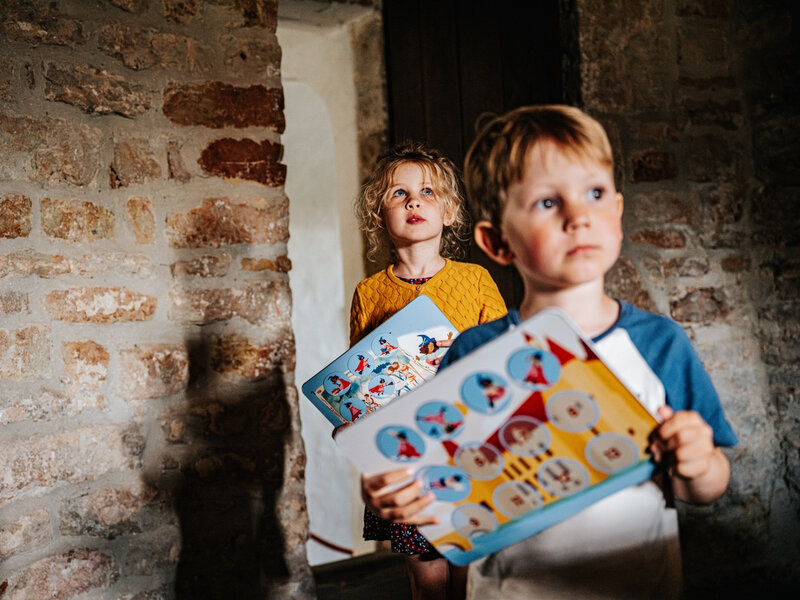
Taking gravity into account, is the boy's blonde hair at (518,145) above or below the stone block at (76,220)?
below

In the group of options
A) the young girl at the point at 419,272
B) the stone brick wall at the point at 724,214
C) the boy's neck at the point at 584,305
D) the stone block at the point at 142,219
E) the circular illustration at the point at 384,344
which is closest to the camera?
the boy's neck at the point at 584,305

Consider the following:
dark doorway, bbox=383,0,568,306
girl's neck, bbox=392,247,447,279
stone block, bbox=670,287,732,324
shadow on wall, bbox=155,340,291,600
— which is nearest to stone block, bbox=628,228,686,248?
stone block, bbox=670,287,732,324

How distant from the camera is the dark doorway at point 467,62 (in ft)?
8.38

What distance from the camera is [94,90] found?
5.68ft

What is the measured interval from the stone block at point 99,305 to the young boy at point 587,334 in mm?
1087

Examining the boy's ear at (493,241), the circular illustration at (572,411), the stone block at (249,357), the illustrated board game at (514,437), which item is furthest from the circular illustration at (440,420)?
the stone block at (249,357)

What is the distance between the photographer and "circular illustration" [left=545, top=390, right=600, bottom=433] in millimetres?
760

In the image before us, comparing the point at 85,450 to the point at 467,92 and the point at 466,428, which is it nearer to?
the point at 466,428

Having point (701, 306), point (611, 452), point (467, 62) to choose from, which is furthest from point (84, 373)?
point (701, 306)

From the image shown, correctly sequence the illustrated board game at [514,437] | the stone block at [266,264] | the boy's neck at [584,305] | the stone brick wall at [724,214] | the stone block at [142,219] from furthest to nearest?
the stone brick wall at [724,214] → the stone block at [266,264] → the stone block at [142,219] → the boy's neck at [584,305] → the illustrated board game at [514,437]

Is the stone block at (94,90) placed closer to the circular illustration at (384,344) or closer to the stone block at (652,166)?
the circular illustration at (384,344)

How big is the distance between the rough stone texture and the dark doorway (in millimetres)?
1211

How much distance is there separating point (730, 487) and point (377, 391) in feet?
5.14

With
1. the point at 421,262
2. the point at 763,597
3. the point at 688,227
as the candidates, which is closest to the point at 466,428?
the point at 421,262
